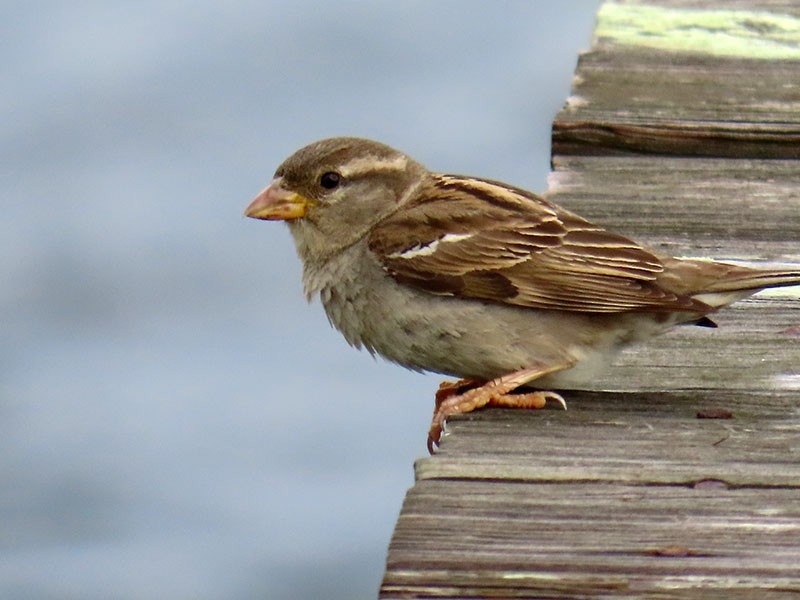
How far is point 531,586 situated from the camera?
309 cm

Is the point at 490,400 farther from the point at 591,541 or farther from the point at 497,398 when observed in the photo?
the point at 591,541

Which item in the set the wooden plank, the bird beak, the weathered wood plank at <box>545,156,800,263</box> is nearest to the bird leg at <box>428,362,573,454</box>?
the weathered wood plank at <box>545,156,800,263</box>

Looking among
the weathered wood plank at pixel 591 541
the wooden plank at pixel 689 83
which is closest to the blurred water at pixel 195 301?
the wooden plank at pixel 689 83

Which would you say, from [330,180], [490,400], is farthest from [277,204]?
[490,400]

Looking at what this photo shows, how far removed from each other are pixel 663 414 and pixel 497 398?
426 millimetres

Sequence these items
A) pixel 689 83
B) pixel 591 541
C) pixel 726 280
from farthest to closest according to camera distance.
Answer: pixel 689 83
pixel 726 280
pixel 591 541

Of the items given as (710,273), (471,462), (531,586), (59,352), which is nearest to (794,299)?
(710,273)

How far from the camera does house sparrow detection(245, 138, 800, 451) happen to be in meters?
4.63

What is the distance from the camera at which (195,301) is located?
10.8 meters

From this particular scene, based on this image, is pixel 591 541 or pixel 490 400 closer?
pixel 591 541

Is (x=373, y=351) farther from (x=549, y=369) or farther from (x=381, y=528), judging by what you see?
(x=381, y=528)

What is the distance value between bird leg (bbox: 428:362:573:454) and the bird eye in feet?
3.14

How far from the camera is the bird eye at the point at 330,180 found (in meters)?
5.48

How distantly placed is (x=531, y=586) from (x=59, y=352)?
7.79 m
